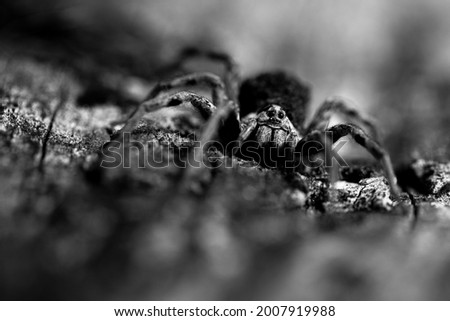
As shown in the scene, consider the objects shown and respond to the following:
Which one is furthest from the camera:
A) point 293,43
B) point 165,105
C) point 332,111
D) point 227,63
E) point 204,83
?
point 293,43

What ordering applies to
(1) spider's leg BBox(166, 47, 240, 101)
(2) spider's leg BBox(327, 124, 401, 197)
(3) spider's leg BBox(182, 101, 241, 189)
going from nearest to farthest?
(3) spider's leg BBox(182, 101, 241, 189), (2) spider's leg BBox(327, 124, 401, 197), (1) spider's leg BBox(166, 47, 240, 101)

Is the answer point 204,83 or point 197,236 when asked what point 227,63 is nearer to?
point 204,83

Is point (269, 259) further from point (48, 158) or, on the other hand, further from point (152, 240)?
point (48, 158)

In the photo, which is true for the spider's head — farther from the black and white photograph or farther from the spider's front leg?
the spider's front leg

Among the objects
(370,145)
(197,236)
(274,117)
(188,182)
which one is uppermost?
(274,117)

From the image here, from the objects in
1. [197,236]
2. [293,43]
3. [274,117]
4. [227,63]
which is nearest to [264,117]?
[274,117]

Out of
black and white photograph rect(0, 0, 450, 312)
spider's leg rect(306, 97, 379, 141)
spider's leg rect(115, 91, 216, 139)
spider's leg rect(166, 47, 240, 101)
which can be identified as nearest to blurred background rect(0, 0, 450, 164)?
black and white photograph rect(0, 0, 450, 312)

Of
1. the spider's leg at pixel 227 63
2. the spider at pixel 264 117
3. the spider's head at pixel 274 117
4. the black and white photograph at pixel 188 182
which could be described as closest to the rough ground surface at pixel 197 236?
the black and white photograph at pixel 188 182
